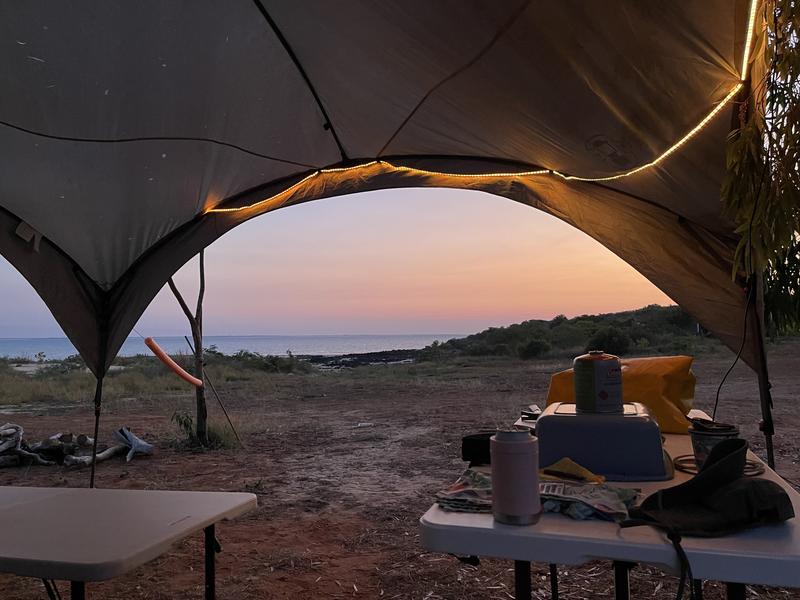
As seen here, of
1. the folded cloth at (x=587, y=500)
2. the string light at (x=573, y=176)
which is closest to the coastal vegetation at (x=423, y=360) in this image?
the string light at (x=573, y=176)

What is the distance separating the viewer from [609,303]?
1234 centimetres

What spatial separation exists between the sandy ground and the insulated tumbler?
6.32 ft

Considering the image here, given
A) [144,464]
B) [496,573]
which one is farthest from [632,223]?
[144,464]

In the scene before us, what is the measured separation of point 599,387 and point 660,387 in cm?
71

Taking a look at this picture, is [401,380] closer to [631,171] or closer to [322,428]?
[322,428]

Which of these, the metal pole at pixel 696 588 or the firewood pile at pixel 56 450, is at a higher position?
the metal pole at pixel 696 588

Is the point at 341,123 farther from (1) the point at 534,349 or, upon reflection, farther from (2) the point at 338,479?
(1) the point at 534,349

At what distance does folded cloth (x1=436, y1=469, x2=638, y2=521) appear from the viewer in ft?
3.31

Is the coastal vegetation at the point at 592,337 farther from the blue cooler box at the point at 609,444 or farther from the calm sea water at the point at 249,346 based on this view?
the blue cooler box at the point at 609,444

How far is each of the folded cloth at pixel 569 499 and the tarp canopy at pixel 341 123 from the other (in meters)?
1.21

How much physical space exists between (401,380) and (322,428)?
228 inches

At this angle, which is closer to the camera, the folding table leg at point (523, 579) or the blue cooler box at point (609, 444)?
the folding table leg at point (523, 579)

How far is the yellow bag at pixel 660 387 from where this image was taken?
1893 mm

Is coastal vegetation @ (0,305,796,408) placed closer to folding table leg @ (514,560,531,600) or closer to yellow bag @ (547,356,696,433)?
yellow bag @ (547,356,696,433)
